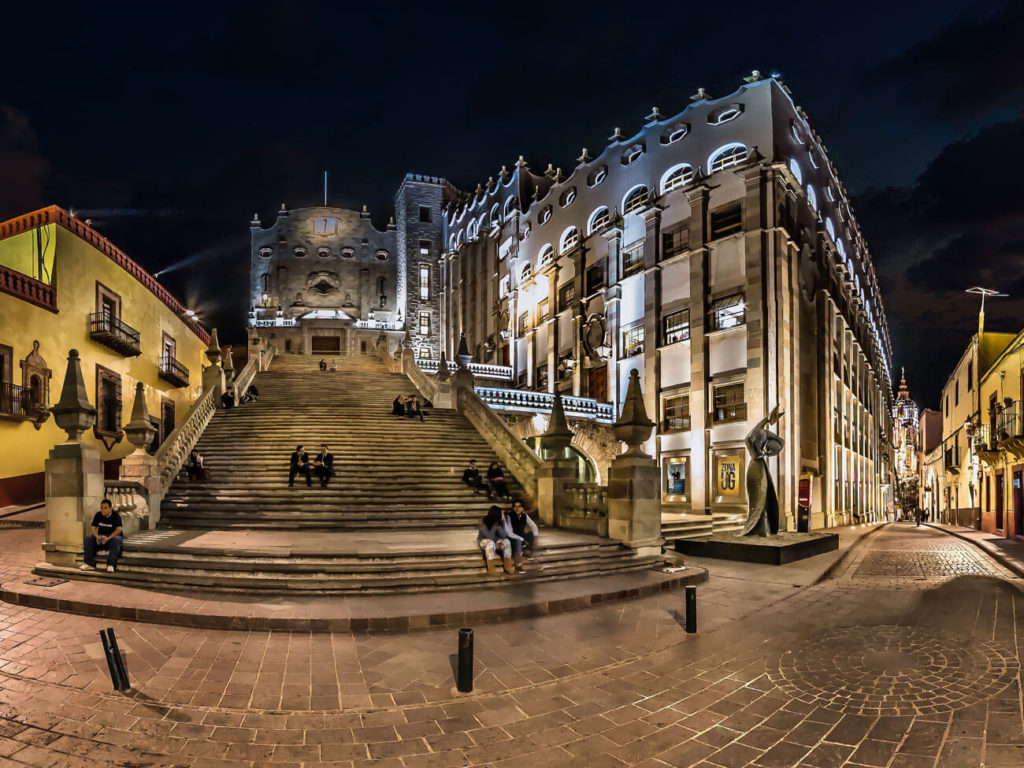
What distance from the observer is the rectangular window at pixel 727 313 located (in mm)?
27188

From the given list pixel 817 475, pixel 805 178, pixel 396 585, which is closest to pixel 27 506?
pixel 396 585

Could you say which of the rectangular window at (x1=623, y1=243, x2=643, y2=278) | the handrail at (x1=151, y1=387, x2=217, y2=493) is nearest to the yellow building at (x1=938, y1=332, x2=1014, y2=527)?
the rectangular window at (x1=623, y1=243, x2=643, y2=278)

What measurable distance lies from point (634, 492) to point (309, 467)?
8.65 metres

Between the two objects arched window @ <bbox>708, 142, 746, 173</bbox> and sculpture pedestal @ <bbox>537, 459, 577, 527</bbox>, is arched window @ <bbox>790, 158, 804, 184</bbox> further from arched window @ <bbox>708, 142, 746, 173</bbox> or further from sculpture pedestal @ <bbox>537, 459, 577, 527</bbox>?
sculpture pedestal @ <bbox>537, 459, 577, 527</bbox>

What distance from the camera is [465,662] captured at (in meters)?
5.68

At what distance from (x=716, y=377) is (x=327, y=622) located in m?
23.4

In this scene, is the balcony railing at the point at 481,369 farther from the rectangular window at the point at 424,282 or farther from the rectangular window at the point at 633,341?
the rectangular window at the point at 424,282

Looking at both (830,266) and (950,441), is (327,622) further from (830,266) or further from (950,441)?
(950,441)

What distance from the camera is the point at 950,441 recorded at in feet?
141

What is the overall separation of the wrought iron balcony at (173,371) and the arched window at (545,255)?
2256 cm

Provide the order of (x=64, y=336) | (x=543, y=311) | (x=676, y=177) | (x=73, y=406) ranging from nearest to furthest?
(x=73, y=406) → (x=64, y=336) → (x=676, y=177) → (x=543, y=311)

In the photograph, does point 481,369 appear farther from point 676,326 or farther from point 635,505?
point 635,505

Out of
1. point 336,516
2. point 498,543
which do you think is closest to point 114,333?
point 336,516

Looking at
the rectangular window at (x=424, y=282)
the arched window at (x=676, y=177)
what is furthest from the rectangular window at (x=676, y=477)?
the rectangular window at (x=424, y=282)
